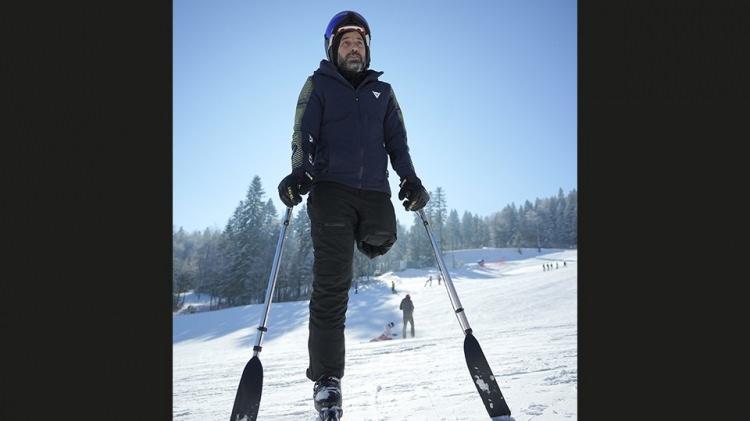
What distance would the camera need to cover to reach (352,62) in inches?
132

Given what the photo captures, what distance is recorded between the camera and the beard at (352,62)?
3.36 m

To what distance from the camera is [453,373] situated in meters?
4.36

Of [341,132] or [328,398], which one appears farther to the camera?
[341,132]

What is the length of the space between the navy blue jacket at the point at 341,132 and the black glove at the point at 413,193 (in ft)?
0.24

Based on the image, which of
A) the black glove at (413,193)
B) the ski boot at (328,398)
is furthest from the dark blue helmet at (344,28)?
the ski boot at (328,398)

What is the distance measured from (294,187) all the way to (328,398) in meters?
1.40

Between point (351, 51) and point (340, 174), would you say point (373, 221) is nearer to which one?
point (340, 174)

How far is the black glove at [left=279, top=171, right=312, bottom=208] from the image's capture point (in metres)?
2.79

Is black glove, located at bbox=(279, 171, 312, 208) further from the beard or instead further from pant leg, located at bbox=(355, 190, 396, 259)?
the beard

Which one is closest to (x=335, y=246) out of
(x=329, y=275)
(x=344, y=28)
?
(x=329, y=275)

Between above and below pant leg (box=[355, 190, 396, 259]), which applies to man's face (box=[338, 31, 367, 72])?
above

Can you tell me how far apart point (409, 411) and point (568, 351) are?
129 inches

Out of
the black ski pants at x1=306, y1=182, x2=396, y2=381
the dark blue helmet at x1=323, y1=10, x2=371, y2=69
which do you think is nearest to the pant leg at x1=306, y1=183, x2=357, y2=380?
the black ski pants at x1=306, y1=182, x2=396, y2=381

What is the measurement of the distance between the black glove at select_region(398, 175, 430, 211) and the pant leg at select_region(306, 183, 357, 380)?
0.48m
